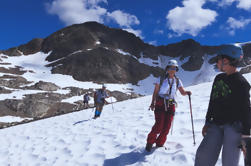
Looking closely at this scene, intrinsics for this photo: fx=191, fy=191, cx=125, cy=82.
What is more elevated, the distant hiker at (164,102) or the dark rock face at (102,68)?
the dark rock face at (102,68)

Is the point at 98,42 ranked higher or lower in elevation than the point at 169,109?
higher

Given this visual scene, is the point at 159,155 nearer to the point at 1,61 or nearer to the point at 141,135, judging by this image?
the point at 141,135

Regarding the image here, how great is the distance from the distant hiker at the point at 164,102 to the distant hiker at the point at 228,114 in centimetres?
191

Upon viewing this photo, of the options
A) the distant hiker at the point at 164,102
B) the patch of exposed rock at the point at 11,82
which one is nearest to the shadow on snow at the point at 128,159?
the distant hiker at the point at 164,102

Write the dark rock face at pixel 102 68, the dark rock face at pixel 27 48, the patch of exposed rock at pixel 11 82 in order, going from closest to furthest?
the patch of exposed rock at pixel 11 82 < the dark rock face at pixel 102 68 < the dark rock face at pixel 27 48

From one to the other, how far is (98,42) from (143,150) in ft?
371

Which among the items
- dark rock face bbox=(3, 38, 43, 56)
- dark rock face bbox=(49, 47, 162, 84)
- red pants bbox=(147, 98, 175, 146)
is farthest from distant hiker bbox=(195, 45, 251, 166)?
dark rock face bbox=(3, 38, 43, 56)

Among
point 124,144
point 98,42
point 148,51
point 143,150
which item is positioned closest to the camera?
point 143,150

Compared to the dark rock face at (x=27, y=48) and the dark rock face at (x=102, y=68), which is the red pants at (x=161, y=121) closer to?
the dark rock face at (x=102, y=68)

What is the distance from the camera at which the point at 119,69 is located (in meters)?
93.4

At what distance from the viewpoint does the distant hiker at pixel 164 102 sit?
16.0ft

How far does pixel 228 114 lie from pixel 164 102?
86.3 inches

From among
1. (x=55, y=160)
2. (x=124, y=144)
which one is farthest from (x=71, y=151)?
(x=124, y=144)

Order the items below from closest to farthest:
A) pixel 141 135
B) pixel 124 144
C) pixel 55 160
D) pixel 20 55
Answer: pixel 55 160 < pixel 124 144 < pixel 141 135 < pixel 20 55
